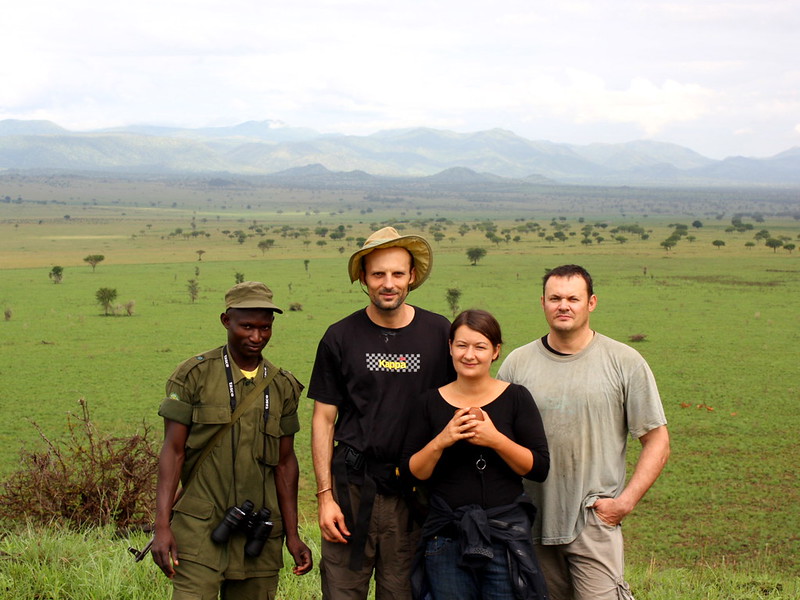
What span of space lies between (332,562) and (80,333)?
29.1 meters

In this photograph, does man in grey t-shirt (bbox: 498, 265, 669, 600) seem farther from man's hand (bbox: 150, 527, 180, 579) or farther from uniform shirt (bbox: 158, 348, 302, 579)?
Result: man's hand (bbox: 150, 527, 180, 579)

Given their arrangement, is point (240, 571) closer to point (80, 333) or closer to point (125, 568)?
point (125, 568)

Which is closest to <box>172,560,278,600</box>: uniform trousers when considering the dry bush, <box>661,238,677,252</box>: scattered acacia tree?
the dry bush

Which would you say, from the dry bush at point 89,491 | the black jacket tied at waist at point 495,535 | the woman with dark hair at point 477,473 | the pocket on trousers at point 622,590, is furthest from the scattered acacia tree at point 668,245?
the black jacket tied at waist at point 495,535

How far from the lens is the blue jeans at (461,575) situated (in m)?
3.88

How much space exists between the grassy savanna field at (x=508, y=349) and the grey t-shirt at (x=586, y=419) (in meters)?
1.82

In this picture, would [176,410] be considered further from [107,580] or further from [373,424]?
[107,580]

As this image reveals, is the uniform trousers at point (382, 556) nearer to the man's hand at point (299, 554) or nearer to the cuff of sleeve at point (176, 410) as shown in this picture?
the man's hand at point (299, 554)

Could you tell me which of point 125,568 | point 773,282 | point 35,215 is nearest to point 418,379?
point 125,568

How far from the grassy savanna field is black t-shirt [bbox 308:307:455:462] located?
2.00m

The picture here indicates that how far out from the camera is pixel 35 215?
12112cm

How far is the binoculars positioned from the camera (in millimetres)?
4227

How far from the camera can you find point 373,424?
172 inches

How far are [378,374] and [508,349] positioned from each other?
2246 centimetres
